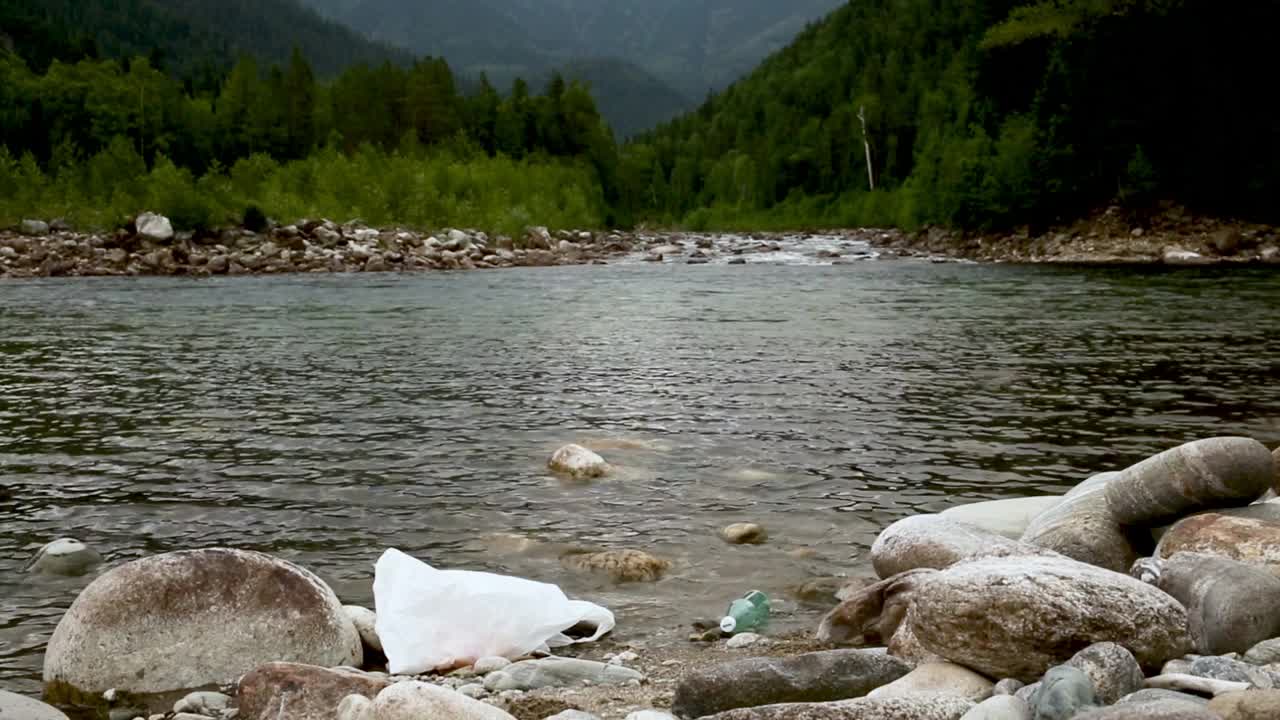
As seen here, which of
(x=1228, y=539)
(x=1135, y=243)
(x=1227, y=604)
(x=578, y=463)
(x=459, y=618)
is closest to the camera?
(x=1227, y=604)

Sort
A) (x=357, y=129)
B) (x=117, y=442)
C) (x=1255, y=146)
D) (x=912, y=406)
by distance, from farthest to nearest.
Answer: (x=357, y=129), (x=1255, y=146), (x=912, y=406), (x=117, y=442)

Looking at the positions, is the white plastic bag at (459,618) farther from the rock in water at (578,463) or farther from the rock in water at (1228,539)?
the rock in water at (578,463)

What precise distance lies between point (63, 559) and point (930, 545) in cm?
553

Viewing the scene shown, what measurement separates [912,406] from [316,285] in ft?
76.9

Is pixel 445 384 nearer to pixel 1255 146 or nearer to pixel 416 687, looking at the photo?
pixel 416 687

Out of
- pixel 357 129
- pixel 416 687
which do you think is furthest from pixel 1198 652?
pixel 357 129

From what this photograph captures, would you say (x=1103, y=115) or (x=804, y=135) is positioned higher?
(x=804, y=135)

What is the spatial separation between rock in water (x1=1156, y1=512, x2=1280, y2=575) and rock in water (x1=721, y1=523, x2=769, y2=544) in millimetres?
2680

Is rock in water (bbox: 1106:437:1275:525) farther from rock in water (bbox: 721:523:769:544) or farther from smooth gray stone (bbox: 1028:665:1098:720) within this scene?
smooth gray stone (bbox: 1028:665:1098:720)

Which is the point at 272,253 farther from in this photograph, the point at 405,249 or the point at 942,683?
the point at 942,683

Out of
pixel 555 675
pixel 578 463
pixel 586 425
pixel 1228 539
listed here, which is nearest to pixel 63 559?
pixel 555 675

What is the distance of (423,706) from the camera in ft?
13.7

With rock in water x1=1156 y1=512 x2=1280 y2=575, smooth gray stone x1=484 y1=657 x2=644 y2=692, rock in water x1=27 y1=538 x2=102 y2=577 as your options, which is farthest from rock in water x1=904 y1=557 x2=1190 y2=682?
rock in water x1=27 y1=538 x2=102 y2=577

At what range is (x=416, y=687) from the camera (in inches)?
168
